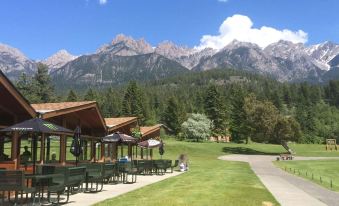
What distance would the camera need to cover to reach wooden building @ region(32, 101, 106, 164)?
19.7 meters

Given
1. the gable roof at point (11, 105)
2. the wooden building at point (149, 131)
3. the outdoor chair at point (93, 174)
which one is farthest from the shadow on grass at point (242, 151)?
the gable roof at point (11, 105)

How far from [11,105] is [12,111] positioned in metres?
0.49

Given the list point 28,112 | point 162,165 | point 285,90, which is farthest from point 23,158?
point 285,90

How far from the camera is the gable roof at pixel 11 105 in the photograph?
50.5ft

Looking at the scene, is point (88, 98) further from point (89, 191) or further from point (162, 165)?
point (89, 191)

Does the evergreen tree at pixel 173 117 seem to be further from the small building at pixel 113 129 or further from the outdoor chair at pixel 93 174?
the outdoor chair at pixel 93 174

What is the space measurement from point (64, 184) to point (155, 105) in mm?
140706

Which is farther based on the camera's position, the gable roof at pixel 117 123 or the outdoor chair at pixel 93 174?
the gable roof at pixel 117 123

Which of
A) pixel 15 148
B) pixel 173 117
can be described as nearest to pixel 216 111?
pixel 173 117

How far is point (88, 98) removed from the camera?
11744 centimetres

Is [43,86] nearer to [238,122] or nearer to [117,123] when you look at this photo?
[238,122]

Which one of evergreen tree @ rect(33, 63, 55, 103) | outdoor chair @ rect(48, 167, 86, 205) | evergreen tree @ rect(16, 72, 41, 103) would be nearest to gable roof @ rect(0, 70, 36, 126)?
outdoor chair @ rect(48, 167, 86, 205)

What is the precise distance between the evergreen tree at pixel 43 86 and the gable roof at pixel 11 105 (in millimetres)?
92861

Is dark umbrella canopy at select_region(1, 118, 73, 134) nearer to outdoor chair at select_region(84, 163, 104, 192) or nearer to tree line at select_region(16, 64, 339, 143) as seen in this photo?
outdoor chair at select_region(84, 163, 104, 192)
